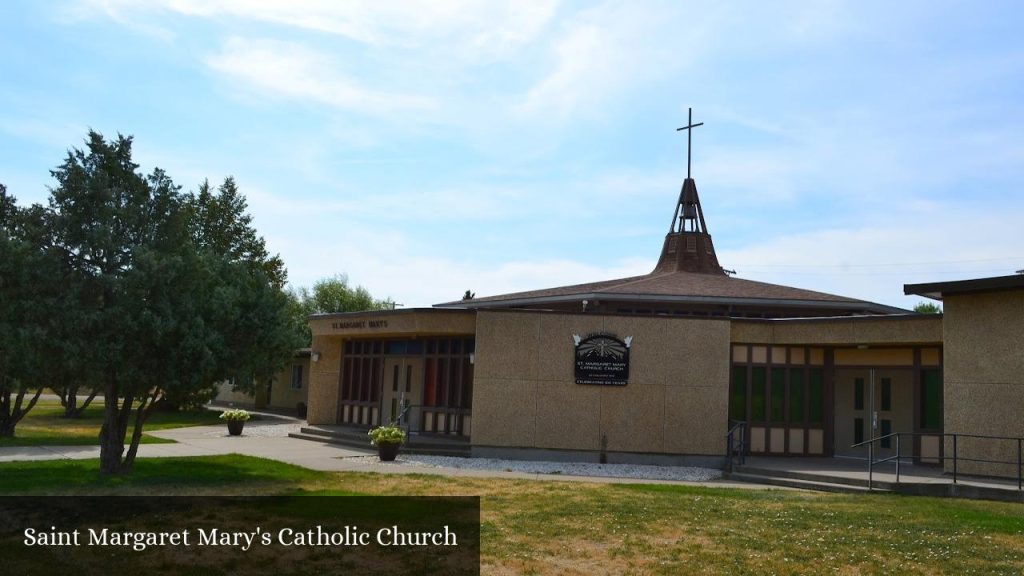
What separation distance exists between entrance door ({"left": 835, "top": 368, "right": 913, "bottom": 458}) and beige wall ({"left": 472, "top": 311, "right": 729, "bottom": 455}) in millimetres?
3396

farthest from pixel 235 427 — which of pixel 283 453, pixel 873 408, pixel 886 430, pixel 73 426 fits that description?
pixel 886 430

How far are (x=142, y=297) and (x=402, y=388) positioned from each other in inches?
446

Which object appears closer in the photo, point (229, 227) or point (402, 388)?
point (402, 388)

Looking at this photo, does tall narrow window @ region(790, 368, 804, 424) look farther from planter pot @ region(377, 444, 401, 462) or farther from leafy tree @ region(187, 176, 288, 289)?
leafy tree @ region(187, 176, 288, 289)

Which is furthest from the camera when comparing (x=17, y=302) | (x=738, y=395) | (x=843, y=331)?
(x=738, y=395)

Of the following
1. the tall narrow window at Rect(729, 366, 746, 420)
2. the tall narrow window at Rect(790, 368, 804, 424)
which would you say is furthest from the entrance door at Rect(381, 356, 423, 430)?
the tall narrow window at Rect(790, 368, 804, 424)

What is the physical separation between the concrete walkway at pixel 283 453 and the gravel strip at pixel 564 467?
0.27 meters

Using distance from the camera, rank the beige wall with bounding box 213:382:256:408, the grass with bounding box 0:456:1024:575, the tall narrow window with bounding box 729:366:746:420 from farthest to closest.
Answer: the beige wall with bounding box 213:382:256:408, the tall narrow window with bounding box 729:366:746:420, the grass with bounding box 0:456:1024:575

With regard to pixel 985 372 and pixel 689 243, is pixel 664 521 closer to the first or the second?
pixel 985 372

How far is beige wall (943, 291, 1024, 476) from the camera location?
1598cm

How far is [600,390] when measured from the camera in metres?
19.4

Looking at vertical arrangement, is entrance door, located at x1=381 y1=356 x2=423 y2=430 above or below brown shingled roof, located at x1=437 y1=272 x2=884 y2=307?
below

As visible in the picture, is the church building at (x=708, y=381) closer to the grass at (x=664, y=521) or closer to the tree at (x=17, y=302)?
the grass at (x=664, y=521)
